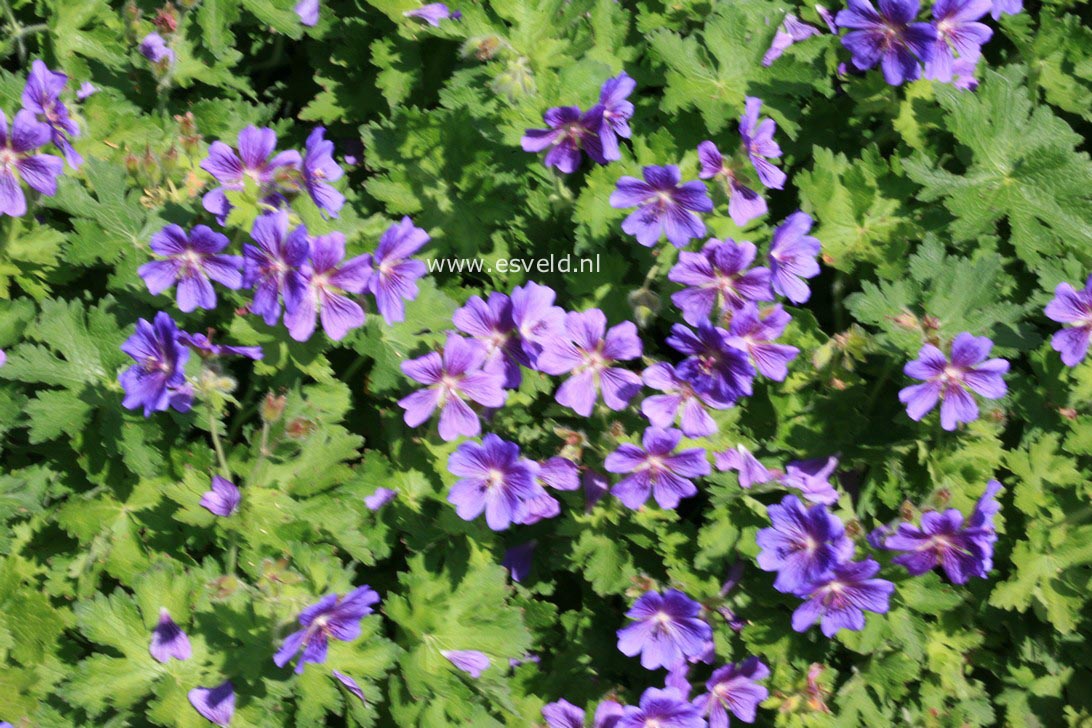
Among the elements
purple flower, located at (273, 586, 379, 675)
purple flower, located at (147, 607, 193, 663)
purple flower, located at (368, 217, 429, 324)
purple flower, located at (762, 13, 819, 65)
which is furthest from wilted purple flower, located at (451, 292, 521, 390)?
purple flower, located at (762, 13, 819, 65)

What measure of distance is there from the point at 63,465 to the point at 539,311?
1369mm

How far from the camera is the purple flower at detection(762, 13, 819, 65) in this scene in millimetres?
3047

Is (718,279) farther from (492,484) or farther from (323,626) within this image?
(323,626)

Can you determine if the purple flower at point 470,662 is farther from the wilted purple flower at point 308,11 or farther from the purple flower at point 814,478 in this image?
the wilted purple flower at point 308,11

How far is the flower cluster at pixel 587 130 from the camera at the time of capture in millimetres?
2564

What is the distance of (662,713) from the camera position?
258 cm

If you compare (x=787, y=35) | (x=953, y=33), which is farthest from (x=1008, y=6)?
(x=787, y=35)

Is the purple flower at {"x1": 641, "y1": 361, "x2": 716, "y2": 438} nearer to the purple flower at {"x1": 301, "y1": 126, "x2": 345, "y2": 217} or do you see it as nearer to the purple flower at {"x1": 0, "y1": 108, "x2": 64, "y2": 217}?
the purple flower at {"x1": 301, "y1": 126, "x2": 345, "y2": 217}

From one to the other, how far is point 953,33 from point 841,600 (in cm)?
158

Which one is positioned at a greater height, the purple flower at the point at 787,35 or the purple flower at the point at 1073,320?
the purple flower at the point at 787,35

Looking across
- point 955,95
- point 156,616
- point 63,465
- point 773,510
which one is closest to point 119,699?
point 156,616

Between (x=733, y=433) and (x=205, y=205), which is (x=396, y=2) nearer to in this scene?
(x=205, y=205)

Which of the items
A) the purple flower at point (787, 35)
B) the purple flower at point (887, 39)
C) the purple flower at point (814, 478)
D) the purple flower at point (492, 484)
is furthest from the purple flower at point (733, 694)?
the purple flower at point (787, 35)

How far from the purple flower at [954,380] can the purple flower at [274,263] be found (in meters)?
1.48
